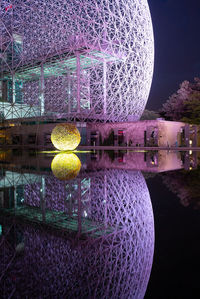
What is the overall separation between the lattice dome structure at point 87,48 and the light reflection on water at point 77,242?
82.4ft

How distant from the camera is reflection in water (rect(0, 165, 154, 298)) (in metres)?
2.20

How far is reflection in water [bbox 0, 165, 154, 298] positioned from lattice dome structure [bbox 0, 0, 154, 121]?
25.3 metres

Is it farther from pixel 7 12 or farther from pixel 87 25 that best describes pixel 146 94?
pixel 7 12

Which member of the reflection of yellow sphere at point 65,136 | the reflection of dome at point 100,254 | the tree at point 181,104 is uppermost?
the tree at point 181,104

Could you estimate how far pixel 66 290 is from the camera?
6.96 ft

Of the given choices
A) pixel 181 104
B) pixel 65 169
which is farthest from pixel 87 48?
pixel 65 169

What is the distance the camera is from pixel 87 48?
28188 millimetres

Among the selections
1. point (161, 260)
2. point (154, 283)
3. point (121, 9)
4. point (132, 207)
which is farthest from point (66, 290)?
point (121, 9)

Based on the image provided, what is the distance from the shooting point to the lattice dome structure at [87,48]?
2831 cm

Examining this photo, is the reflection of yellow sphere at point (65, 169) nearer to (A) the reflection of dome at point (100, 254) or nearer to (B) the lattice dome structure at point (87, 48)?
(A) the reflection of dome at point (100, 254)

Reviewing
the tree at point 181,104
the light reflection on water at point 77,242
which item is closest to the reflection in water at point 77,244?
the light reflection on water at point 77,242

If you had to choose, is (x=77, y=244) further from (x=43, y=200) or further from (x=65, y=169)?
(x=65, y=169)

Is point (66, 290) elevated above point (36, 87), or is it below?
below

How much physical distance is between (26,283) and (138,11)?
106 feet
